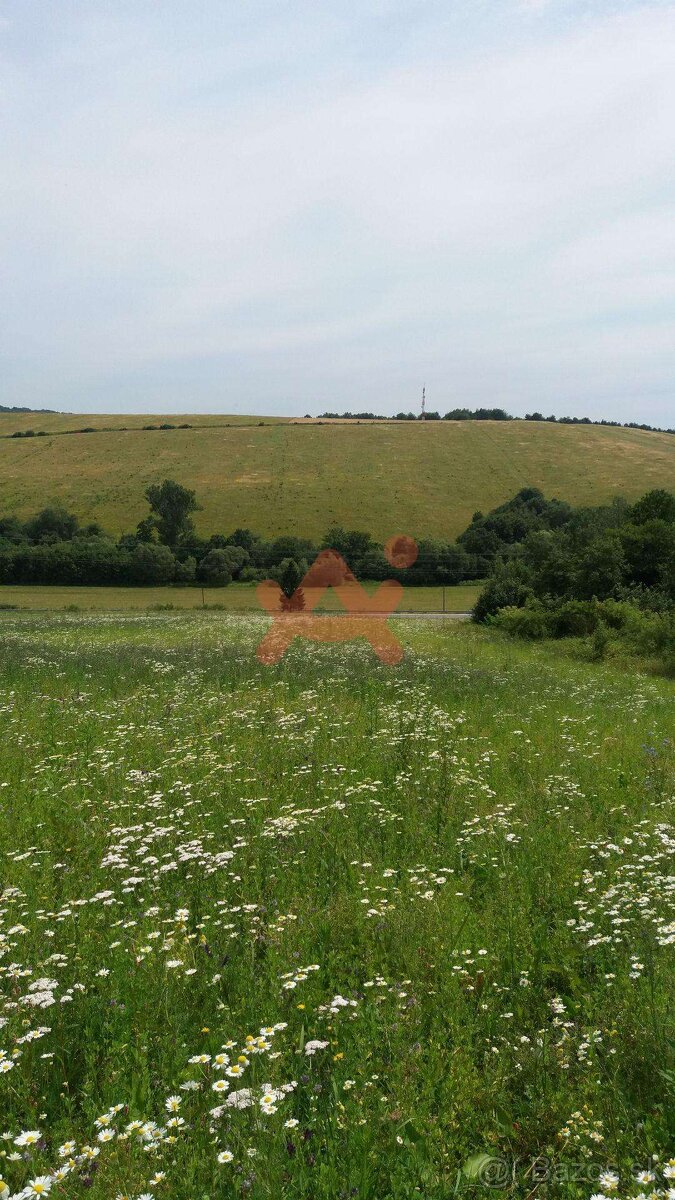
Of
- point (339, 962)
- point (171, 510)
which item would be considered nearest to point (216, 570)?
point (171, 510)

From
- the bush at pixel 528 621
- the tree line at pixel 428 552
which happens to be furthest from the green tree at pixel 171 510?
the bush at pixel 528 621

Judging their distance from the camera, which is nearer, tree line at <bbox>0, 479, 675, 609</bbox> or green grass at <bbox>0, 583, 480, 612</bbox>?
tree line at <bbox>0, 479, 675, 609</bbox>

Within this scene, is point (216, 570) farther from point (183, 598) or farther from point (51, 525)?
point (51, 525)

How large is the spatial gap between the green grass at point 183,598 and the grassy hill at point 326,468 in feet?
71.0

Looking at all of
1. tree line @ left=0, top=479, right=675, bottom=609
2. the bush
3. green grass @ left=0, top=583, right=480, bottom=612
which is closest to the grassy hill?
tree line @ left=0, top=479, right=675, bottom=609

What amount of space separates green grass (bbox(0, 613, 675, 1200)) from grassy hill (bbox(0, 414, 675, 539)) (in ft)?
266

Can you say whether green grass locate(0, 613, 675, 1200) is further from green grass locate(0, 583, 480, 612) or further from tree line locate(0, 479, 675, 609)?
green grass locate(0, 583, 480, 612)

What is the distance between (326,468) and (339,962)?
114m

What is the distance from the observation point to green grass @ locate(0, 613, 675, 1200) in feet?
10.2

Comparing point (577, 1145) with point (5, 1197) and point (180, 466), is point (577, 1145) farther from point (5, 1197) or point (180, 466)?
point (180, 466)

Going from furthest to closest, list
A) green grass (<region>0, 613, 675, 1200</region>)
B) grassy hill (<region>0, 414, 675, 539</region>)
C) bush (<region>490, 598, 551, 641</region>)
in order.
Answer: grassy hill (<region>0, 414, 675, 539</region>), bush (<region>490, 598, 551, 641</region>), green grass (<region>0, 613, 675, 1200</region>)

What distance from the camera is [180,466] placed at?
11612 cm

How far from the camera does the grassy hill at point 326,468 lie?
3787 inches

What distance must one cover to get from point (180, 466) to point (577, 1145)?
387ft
